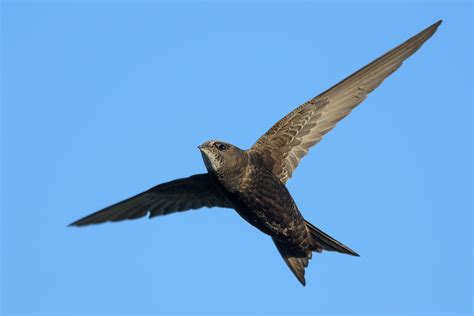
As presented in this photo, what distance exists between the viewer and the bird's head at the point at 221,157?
442 inches

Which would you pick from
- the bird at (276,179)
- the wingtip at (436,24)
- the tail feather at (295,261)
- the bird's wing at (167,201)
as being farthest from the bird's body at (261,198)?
the wingtip at (436,24)

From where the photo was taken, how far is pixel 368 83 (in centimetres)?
1234

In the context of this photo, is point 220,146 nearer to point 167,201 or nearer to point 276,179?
point 276,179

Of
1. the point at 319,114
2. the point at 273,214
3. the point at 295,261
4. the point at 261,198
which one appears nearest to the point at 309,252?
the point at 295,261

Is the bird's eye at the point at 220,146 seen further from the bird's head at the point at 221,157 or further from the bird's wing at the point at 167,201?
the bird's wing at the point at 167,201

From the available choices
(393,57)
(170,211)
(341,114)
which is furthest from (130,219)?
(393,57)

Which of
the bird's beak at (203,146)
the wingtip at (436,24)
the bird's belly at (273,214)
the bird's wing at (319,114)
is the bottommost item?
the bird's belly at (273,214)

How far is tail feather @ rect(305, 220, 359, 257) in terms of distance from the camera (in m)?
12.0

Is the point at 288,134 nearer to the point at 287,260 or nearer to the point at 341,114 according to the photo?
the point at 341,114

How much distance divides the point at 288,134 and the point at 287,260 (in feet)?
5.59

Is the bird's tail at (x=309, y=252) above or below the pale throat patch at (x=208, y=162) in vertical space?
below

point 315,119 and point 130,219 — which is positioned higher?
point 315,119

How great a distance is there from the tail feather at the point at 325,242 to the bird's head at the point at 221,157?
1439 millimetres

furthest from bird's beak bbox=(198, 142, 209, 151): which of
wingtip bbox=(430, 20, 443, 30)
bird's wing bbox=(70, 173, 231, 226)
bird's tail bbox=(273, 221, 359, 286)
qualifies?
wingtip bbox=(430, 20, 443, 30)
